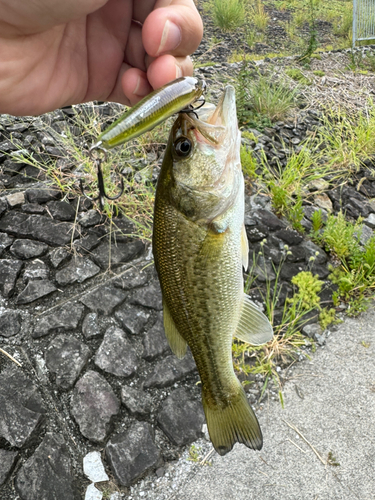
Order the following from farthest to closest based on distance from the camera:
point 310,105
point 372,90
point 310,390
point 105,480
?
point 372,90 < point 310,105 < point 310,390 < point 105,480

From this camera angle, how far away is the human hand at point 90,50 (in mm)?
1674

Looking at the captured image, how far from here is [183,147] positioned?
146 cm

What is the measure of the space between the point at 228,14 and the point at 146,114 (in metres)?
9.74

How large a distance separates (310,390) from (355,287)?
1.02 meters

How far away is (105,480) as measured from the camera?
243cm

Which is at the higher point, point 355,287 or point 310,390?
point 355,287

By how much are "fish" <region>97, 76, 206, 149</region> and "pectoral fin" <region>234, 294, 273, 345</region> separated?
883mm

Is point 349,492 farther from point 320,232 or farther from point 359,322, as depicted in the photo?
point 320,232

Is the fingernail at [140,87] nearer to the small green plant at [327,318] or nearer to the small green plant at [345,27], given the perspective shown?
the small green plant at [327,318]

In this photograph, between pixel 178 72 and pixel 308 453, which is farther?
pixel 308 453

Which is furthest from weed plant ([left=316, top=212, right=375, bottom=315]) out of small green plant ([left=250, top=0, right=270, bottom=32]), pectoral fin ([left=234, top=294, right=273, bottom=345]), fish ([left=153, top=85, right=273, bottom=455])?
small green plant ([left=250, top=0, right=270, bottom=32])

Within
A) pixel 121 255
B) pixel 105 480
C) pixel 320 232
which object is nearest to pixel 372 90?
pixel 320 232

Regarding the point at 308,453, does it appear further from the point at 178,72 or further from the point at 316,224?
the point at 178,72

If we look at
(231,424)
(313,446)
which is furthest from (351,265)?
(231,424)
